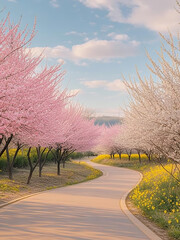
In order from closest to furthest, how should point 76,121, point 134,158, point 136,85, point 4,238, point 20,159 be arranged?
point 4,238 → point 136,85 → point 20,159 → point 76,121 → point 134,158

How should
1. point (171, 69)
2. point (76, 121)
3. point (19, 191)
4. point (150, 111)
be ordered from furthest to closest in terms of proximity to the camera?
point (76, 121)
point (19, 191)
point (150, 111)
point (171, 69)

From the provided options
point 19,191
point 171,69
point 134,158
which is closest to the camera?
point 171,69

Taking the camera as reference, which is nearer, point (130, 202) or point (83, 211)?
point (83, 211)

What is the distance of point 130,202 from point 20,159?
1572 centimetres

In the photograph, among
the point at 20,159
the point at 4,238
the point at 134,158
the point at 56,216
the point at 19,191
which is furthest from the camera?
the point at 134,158

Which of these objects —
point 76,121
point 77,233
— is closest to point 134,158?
point 76,121

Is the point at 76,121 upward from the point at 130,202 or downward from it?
upward

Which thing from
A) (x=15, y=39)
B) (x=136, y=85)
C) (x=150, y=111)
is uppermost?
(x=15, y=39)

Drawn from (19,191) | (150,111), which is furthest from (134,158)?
(150,111)

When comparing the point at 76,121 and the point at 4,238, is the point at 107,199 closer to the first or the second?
the point at 4,238

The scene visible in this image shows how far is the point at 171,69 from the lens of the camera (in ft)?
32.4

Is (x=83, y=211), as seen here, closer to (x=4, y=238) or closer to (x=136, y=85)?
(x=4, y=238)

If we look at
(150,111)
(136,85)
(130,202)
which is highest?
(136,85)

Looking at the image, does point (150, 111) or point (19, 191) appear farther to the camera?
point (19, 191)
